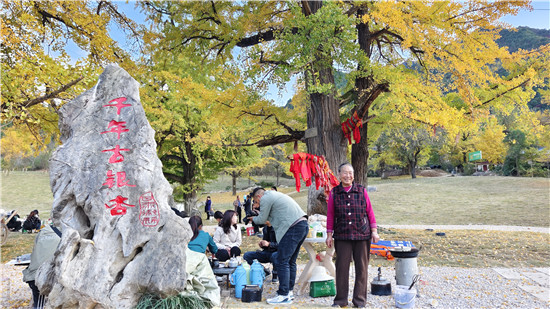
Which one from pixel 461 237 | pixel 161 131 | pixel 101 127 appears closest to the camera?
pixel 101 127

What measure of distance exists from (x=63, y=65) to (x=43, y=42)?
1412 millimetres

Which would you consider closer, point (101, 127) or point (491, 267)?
point (101, 127)

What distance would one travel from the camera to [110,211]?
4047 millimetres

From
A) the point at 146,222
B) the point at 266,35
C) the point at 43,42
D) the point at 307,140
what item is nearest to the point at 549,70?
the point at 307,140

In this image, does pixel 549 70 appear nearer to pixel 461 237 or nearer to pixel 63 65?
pixel 461 237

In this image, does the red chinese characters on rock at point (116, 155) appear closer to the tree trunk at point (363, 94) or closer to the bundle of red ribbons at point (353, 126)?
the tree trunk at point (363, 94)

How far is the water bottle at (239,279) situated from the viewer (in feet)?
16.2

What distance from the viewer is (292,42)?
7492 millimetres

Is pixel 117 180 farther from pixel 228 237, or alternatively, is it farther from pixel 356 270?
pixel 356 270

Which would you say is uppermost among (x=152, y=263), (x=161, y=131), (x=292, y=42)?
(x=292, y=42)

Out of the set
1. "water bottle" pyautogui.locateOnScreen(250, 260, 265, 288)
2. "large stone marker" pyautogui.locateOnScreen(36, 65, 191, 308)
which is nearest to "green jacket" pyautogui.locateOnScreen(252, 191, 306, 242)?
"water bottle" pyautogui.locateOnScreen(250, 260, 265, 288)

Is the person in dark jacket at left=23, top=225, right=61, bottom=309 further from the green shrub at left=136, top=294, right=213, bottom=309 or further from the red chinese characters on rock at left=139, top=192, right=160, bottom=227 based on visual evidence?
the green shrub at left=136, top=294, right=213, bottom=309

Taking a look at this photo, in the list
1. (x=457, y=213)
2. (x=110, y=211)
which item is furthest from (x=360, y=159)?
(x=457, y=213)

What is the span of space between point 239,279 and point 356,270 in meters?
1.63
